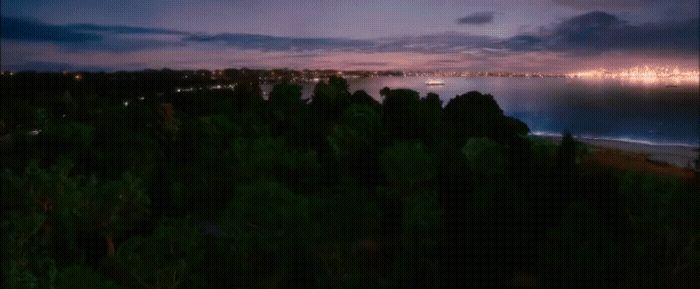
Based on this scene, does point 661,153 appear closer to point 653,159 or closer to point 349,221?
point 653,159

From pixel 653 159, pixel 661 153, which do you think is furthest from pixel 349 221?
pixel 661 153

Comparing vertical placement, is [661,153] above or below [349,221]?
below

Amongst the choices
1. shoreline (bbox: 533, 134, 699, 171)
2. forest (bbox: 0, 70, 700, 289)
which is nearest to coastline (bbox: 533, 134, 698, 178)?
shoreline (bbox: 533, 134, 699, 171)

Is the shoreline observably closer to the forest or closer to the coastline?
the coastline

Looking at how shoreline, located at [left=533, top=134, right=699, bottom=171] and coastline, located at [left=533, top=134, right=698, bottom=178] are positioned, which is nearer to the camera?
coastline, located at [left=533, top=134, right=698, bottom=178]

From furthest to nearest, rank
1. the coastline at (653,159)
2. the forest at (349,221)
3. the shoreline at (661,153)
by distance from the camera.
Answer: the shoreline at (661,153) < the coastline at (653,159) < the forest at (349,221)

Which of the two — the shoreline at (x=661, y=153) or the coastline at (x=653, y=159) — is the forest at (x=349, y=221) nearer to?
the coastline at (x=653, y=159)

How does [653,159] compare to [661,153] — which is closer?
[653,159]

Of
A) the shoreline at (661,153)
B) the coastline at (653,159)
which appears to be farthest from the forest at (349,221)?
→ the shoreline at (661,153)

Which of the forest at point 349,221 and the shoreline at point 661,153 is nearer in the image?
the forest at point 349,221

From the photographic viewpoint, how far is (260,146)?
1712 centimetres

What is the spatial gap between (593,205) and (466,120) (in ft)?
37.4

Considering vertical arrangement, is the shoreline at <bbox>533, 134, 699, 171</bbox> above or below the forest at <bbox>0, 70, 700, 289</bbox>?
below

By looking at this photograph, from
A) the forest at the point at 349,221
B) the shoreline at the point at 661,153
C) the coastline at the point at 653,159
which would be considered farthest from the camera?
the shoreline at the point at 661,153
